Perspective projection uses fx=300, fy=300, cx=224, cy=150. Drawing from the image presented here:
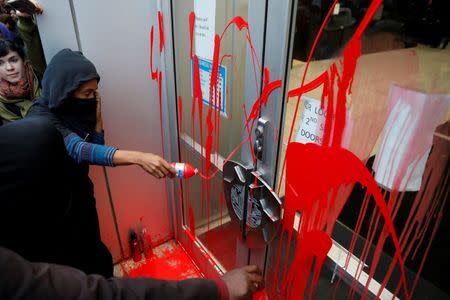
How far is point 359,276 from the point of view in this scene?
837 millimetres

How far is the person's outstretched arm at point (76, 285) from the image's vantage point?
555 millimetres

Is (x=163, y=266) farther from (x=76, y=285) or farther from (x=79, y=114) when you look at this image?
(x=76, y=285)

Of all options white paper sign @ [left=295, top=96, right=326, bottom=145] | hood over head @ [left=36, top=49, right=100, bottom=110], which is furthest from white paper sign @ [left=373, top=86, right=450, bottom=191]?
hood over head @ [left=36, top=49, right=100, bottom=110]

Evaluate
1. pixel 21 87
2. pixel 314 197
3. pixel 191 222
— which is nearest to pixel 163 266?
pixel 191 222

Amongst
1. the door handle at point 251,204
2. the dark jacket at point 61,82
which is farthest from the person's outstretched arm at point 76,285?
the dark jacket at point 61,82

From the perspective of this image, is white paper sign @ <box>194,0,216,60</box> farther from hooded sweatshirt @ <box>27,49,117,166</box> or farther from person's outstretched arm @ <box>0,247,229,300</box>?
person's outstretched arm @ <box>0,247,229,300</box>

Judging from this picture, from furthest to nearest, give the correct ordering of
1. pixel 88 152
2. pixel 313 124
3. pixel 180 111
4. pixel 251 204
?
pixel 180 111 → pixel 88 152 → pixel 251 204 → pixel 313 124

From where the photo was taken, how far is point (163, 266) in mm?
2020

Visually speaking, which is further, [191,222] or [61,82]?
[191,222]

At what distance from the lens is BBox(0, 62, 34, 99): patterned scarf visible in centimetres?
145

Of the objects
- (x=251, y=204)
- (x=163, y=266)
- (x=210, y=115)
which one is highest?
(x=210, y=115)

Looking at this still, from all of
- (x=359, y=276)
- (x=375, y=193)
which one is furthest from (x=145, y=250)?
(x=375, y=193)

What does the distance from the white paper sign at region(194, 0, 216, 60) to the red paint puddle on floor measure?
140 centimetres

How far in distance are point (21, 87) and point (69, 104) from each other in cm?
40
